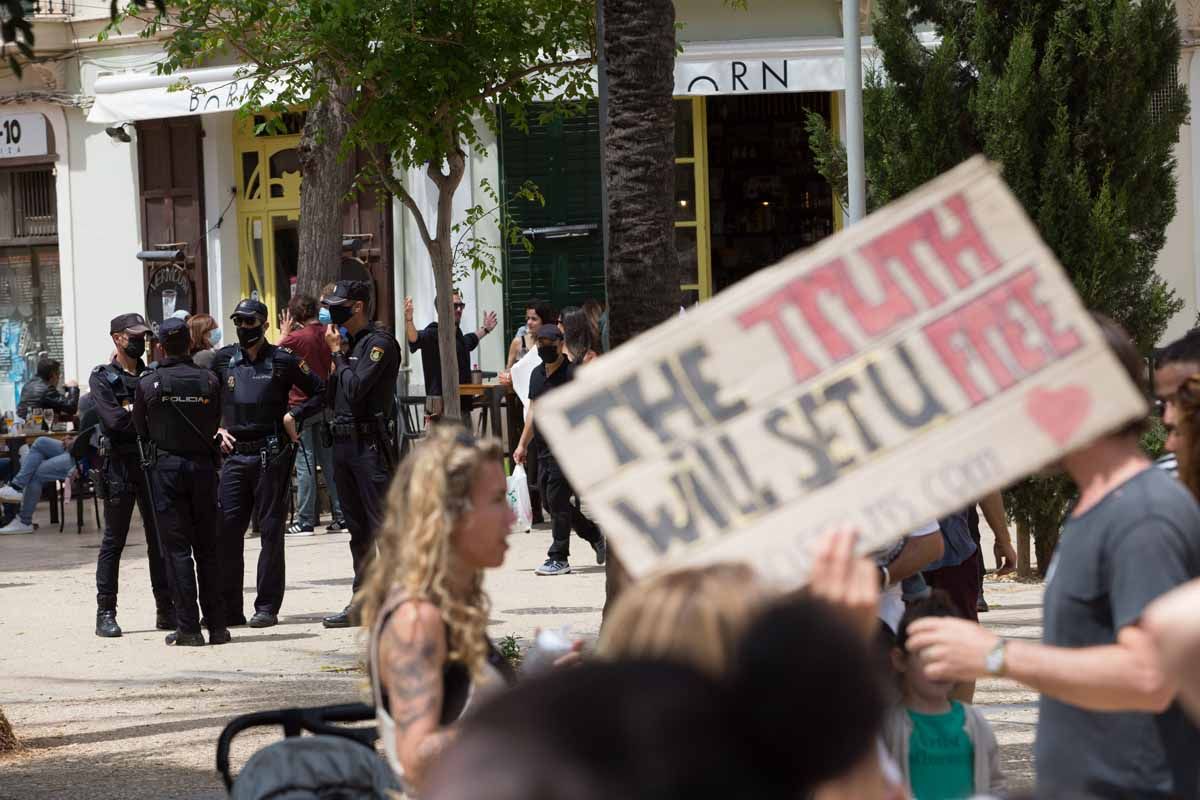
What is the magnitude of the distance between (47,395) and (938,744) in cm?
1813

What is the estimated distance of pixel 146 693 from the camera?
29.5 ft

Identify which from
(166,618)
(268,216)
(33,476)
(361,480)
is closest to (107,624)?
(166,618)

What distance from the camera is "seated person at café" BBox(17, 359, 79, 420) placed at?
2047cm

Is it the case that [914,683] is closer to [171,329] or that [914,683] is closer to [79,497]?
[171,329]

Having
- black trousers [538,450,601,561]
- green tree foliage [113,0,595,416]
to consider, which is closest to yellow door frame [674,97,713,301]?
green tree foliage [113,0,595,416]

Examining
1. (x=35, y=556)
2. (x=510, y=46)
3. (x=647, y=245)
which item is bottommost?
(x=35, y=556)

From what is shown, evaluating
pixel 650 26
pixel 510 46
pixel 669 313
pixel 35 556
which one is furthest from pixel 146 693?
pixel 35 556

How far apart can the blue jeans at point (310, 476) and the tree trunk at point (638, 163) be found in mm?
9475

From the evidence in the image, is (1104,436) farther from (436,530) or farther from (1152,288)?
(1152,288)

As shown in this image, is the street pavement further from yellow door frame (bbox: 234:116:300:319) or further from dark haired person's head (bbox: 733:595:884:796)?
yellow door frame (bbox: 234:116:300:319)

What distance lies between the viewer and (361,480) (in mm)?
10859

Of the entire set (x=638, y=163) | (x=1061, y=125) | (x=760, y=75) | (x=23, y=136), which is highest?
(x=760, y=75)

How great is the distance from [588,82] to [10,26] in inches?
340

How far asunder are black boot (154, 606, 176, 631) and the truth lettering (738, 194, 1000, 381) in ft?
30.0
